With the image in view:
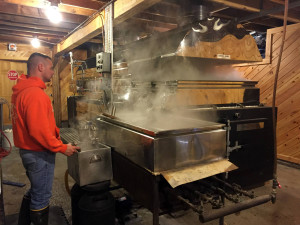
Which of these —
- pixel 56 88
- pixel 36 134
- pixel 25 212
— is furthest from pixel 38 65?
pixel 56 88

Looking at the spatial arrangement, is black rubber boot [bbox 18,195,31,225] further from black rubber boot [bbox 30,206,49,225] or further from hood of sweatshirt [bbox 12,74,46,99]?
hood of sweatshirt [bbox 12,74,46,99]

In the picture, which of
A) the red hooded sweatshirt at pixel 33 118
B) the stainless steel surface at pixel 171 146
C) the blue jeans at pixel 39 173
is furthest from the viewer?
the blue jeans at pixel 39 173

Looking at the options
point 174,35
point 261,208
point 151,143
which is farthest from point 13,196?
point 261,208

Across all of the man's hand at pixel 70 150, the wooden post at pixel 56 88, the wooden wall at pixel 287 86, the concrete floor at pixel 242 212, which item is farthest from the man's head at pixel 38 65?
the wooden post at pixel 56 88

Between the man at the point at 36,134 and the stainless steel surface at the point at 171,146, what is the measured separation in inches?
25.3

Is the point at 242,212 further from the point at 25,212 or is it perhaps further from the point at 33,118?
the point at 33,118

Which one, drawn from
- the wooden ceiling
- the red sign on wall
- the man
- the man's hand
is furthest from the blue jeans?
the red sign on wall

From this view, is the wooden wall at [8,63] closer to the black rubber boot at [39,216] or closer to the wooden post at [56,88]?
A: the wooden post at [56,88]

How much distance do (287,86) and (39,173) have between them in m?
5.06

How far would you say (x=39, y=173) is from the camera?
7.93 ft

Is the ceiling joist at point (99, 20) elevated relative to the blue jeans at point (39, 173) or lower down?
elevated

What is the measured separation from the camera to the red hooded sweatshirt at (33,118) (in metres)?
2.29

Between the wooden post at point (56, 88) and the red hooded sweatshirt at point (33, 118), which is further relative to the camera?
the wooden post at point (56, 88)

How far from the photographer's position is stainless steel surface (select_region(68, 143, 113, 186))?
2611 mm
